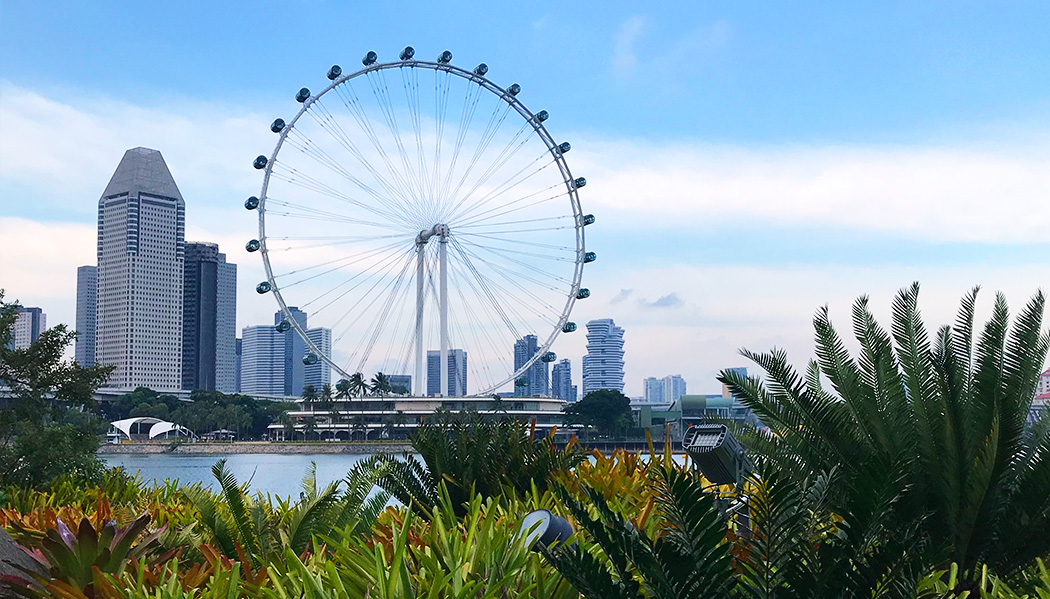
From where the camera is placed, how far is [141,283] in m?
184

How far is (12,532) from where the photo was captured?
28.1 feet

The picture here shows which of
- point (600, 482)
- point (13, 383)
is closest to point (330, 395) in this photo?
point (13, 383)

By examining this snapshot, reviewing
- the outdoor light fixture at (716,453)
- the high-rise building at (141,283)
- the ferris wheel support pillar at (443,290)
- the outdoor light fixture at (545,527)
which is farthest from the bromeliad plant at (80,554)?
the high-rise building at (141,283)

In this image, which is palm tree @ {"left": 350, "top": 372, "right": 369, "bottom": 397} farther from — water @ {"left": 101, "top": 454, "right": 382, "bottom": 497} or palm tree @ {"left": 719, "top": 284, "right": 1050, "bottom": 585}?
palm tree @ {"left": 719, "top": 284, "right": 1050, "bottom": 585}

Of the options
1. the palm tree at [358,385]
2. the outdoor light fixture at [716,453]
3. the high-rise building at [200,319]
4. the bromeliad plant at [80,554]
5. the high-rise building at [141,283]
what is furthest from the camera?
the high-rise building at [200,319]

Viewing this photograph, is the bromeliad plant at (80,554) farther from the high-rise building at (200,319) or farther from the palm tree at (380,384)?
the high-rise building at (200,319)

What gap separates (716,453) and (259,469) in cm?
5659

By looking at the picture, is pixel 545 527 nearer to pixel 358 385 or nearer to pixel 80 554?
pixel 80 554

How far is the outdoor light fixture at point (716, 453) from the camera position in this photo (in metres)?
8.05

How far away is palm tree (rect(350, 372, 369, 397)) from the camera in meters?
99.8

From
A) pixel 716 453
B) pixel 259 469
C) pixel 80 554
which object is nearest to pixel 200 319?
pixel 259 469

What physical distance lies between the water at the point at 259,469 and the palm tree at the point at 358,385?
1288cm

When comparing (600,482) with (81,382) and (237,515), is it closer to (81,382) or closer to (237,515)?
(237,515)

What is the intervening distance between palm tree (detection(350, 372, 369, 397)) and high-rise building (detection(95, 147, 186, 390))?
84.0 meters
